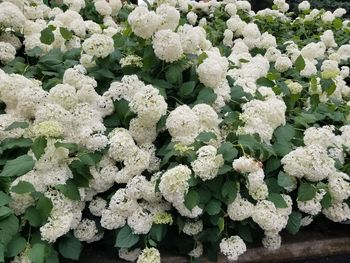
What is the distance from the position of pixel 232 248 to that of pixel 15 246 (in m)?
0.88

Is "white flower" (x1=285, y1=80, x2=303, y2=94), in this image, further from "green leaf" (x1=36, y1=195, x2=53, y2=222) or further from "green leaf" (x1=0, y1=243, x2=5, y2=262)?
"green leaf" (x1=0, y1=243, x2=5, y2=262)

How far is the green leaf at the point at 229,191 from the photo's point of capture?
201 centimetres

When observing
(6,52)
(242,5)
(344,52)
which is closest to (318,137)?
(6,52)

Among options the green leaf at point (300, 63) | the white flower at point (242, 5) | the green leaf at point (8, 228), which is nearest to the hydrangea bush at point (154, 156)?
the green leaf at point (8, 228)

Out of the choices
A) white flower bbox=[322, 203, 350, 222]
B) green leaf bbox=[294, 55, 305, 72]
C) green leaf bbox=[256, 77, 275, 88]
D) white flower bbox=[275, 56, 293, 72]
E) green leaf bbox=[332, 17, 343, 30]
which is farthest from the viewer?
green leaf bbox=[332, 17, 343, 30]

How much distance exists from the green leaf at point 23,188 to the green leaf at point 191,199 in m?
0.61

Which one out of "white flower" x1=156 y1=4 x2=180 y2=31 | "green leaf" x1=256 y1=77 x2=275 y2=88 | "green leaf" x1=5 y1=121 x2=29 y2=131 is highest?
"white flower" x1=156 y1=4 x2=180 y2=31

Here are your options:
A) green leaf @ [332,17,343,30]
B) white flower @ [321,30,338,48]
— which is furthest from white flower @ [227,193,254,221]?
green leaf @ [332,17,343,30]

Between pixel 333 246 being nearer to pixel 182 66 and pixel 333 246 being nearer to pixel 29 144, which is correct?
pixel 182 66

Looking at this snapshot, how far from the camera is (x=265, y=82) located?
2.91 meters

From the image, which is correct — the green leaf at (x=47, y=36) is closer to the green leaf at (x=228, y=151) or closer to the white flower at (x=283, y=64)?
the green leaf at (x=228, y=151)

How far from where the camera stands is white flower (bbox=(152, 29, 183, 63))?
2346mm

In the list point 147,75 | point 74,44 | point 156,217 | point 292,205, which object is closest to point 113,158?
point 156,217

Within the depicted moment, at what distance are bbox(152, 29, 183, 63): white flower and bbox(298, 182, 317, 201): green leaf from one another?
890mm
